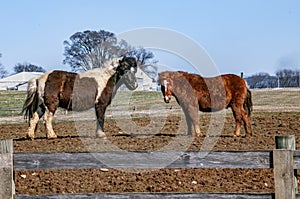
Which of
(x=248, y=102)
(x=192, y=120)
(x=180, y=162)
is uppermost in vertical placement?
(x=248, y=102)

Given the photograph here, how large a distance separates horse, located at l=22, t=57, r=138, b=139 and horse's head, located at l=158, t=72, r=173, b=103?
1339mm

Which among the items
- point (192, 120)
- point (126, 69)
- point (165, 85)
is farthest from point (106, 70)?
point (192, 120)

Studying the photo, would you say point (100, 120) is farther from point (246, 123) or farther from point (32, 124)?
point (246, 123)

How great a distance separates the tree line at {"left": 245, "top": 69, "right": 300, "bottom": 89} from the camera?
56750mm

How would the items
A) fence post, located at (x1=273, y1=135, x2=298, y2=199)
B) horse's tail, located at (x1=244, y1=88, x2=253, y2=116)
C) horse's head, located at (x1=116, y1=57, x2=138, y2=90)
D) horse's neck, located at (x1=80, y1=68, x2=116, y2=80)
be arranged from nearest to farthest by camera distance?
fence post, located at (x1=273, y1=135, x2=298, y2=199) < horse's tail, located at (x1=244, y1=88, x2=253, y2=116) < horse's neck, located at (x1=80, y1=68, x2=116, y2=80) < horse's head, located at (x1=116, y1=57, x2=138, y2=90)

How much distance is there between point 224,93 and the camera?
1427 cm

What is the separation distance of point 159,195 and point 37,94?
9.17 m

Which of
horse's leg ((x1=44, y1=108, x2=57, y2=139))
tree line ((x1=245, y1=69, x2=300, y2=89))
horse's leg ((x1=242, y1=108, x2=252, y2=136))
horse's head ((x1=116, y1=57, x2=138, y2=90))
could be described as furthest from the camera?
tree line ((x1=245, y1=69, x2=300, y2=89))

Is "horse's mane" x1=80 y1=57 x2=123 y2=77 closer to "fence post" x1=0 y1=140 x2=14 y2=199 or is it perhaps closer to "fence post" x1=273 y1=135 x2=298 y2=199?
"fence post" x1=0 y1=140 x2=14 y2=199

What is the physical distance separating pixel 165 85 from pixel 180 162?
7.75 metres

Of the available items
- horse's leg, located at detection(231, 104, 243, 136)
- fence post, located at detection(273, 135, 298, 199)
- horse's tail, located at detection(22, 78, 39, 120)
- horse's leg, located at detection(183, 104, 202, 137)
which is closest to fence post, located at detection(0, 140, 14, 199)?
fence post, located at detection(273, 135, 298, 199)

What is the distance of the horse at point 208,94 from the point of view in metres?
14.1

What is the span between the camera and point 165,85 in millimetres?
13844

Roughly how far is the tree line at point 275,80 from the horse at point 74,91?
41.2 metres
